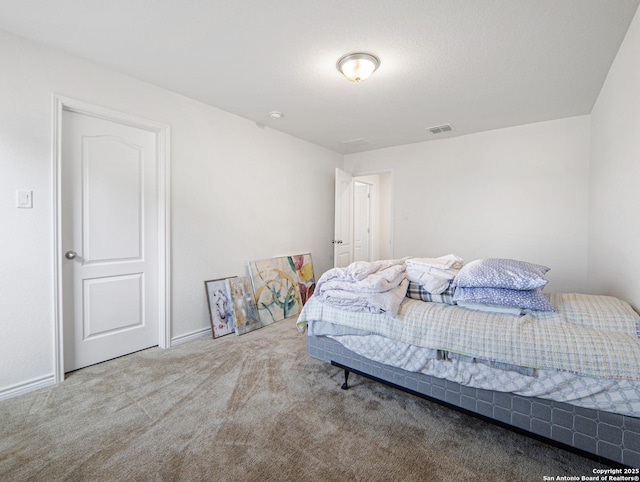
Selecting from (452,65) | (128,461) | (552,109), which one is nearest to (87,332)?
(128,461)

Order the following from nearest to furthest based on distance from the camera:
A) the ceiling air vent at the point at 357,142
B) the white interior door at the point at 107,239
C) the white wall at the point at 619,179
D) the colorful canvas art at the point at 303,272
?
the white wall at the point at 619,179, the white interior door at the point at 107,239, the colorful canvas art at the point at 303,272, the ceiling air vent at the point at 357,142

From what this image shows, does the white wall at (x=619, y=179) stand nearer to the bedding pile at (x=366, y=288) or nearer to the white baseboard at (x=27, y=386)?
the bedding pile at (x=366, y=288)

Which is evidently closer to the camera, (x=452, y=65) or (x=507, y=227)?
(x=452, y=65)

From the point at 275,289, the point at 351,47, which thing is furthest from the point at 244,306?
the point at 351,47

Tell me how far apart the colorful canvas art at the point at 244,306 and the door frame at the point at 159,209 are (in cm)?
68

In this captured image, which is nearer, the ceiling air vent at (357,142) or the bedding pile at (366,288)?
the bedding pile at (366,288)

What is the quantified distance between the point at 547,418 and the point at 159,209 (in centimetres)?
317

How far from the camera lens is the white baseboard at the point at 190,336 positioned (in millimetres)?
2969

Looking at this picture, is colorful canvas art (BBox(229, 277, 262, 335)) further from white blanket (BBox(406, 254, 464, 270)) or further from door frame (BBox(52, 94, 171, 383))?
white blanket (BBox(406, 254, 464, 270))

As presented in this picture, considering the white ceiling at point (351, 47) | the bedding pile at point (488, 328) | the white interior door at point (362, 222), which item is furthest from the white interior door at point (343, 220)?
the bedding pile at point (488, 328)

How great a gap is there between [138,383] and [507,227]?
13.9 ft

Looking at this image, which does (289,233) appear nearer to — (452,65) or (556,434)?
(452,65)

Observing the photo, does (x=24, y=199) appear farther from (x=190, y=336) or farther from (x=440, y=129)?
(x=440, y=129)

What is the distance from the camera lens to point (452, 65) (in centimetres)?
236
